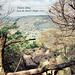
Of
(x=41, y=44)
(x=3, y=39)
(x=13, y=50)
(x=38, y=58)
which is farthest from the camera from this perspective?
(x=41, y=44)

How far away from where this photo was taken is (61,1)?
6.28 m

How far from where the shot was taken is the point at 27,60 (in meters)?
8.59

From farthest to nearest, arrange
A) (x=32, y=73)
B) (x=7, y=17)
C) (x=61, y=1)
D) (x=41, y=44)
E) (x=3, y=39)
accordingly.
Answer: (x=41, y=44), (x=7, y=17), (x=61, y=1), (x=32, y=73), (x=3, y=39)

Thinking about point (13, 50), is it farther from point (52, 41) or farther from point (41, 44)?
point (41, 44)

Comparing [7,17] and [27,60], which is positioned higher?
[7,17]

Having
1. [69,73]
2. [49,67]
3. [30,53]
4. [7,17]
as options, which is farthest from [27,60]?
[49,67]

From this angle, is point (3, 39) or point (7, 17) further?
point (7, 17)

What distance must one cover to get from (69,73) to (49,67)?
16.3ft

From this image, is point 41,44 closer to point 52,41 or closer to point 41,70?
point 52,41

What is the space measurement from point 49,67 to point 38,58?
7216 mm

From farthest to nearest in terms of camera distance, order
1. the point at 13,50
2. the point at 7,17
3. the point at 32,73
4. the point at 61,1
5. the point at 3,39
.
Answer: the point at 7,17 → the point at 13,50 → the point at 61,1 → the point at 32,73 → the point at 3,39

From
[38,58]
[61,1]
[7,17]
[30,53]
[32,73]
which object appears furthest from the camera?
[7,17]

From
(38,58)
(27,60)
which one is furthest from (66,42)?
(27,60)

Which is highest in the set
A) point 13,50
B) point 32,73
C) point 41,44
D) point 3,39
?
point 3,39
